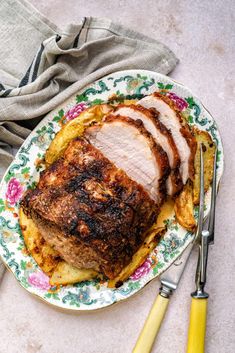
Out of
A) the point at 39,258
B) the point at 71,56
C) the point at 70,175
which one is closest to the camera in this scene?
the point at 70,175

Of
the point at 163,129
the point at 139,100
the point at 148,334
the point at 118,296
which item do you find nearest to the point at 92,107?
the point at 139,100

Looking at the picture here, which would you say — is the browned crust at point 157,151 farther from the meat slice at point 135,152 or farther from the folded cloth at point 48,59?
the folded cloth at point 48,59

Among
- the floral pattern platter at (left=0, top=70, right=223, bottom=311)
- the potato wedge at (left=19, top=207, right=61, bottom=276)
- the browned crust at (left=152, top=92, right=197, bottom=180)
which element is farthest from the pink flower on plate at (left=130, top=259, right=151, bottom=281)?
the browned crust at (left=152, top=92, right=197, bottom=180)

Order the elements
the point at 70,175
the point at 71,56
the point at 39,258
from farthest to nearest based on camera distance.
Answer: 1. the point at 71,56
2. the point at 39,258
3. the point at 70,175

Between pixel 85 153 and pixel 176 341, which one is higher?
pixel 85 153

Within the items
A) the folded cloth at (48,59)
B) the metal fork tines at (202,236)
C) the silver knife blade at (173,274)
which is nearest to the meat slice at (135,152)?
the metal fork tines at (202,236)

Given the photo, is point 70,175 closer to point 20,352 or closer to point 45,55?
point 45,55

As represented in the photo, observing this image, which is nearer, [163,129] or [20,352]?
[163,129]

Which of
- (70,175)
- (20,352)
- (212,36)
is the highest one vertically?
(212,36)
